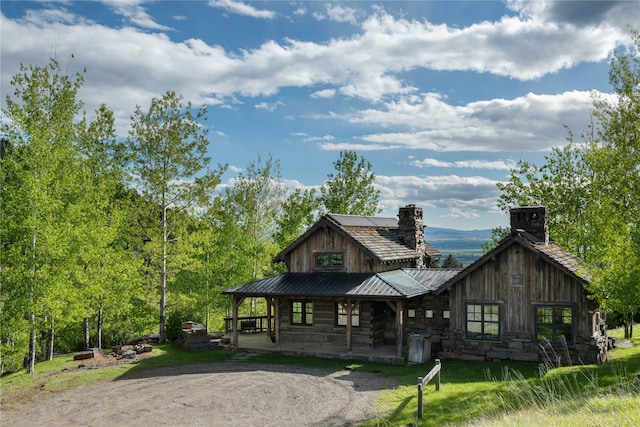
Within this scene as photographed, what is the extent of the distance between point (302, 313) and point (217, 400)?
10.2 metres

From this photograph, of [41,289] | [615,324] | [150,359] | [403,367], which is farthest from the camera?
[615,324]

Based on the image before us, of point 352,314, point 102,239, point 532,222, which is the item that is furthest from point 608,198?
point 102,239

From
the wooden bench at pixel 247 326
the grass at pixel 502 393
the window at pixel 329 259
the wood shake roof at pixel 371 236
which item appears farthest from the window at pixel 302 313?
the grass at pixel 502 393

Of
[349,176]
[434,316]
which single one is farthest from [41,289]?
[349,176]

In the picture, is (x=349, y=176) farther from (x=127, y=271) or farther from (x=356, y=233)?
(x=127, y=271)

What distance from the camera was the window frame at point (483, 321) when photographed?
22281 millimetres

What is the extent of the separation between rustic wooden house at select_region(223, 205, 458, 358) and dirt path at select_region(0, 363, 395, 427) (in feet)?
13.7

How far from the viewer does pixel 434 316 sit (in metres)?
24.2

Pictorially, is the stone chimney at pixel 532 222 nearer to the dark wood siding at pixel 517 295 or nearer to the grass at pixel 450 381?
the dark wood siding at pixel 517 295

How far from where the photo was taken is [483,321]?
22562mm

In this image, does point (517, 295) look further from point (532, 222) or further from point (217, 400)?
point (217, 400)

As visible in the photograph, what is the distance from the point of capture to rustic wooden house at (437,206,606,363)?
67.8 ft

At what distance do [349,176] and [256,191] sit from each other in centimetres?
809

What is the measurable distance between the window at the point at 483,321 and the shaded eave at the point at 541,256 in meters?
1.53
